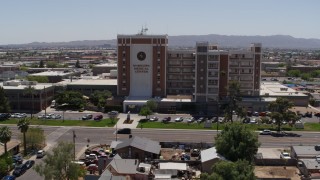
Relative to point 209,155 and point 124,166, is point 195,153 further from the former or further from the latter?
point 124,166

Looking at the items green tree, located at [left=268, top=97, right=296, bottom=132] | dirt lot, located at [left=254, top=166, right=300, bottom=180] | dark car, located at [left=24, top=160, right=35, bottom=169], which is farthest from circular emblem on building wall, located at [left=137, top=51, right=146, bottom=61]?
dirt lot, located at [left=254, top=166, right=300, bottom=180]

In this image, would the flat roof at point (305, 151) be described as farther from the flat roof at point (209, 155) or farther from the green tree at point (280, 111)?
the green tree at point (280, 111)

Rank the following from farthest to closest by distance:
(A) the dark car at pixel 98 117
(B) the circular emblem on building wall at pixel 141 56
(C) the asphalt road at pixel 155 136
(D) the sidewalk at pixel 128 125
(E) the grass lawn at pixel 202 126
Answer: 1. (B) the circular emblem on building wall at pixel 141 56
2. (A) the dark car at pixel 98 117
3. (D) the sidewalk at pixel 128 125
4. (E) the grass lawn at pixel 202 126
5. (C) the asphalt road at pixel 155 136

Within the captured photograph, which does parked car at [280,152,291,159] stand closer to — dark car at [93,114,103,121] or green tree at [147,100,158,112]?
green tree at [147,100,158,112]

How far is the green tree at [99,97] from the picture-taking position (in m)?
96.5

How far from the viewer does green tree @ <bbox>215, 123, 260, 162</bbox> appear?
51.5 metres

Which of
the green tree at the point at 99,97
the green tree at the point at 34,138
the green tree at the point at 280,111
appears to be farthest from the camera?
the green tree at the point at 99,97

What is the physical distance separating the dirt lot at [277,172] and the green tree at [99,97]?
48611 millimetres

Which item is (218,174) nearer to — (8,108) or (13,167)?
(13,167)

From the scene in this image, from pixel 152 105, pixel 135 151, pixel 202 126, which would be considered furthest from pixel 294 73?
pixel 135 151

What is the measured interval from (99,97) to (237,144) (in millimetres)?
51719

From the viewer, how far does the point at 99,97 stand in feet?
324

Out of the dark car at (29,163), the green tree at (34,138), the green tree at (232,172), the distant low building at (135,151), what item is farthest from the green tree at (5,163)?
the green tree at (232,172)

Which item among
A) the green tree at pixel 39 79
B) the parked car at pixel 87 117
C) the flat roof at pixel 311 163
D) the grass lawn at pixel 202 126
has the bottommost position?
the grass lawn at pixel 202 126
